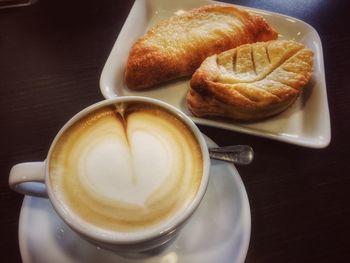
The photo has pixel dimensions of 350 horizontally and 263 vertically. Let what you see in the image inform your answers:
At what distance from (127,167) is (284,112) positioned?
1.79 feet

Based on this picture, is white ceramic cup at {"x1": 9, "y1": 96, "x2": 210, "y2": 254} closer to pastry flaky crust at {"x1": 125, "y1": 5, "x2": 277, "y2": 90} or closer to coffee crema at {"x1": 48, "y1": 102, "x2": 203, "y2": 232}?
coffee crema at {"x1": 48, "y1": 102, "x2": 203, "y2": 232}

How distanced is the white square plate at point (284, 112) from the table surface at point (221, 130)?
0.04 metres

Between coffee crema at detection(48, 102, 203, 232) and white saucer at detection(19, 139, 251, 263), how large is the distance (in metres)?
0.13

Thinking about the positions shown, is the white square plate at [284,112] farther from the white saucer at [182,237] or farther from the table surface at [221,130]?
the white saucer at [182,237]

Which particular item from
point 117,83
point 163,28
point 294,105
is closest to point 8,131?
point 117,83

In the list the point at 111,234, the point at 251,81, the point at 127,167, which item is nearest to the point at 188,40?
the point at 251,81

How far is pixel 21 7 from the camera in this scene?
4.06 feet

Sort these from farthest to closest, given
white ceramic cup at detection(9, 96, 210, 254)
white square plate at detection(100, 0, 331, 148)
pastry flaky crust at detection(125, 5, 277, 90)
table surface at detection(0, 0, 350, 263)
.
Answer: pastry flaky crust at detection(125, 5, 277, 90) → white square plate at detection(100, 0, 331, 148) → table surface at detection(0, 0, 350, 263) → white ceramic cup at detection(9, 96, 210, 254)

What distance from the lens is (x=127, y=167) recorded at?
2.08 ft

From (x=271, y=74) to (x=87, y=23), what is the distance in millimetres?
638


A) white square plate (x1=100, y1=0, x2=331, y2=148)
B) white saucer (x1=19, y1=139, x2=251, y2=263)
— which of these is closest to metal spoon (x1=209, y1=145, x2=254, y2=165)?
white saucer (x1=19, y1=139, x2=251, y2=263)

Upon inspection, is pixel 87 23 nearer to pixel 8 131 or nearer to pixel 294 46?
pixel 8 131

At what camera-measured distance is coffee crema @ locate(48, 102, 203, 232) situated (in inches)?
23.3

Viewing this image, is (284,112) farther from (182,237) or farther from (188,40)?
(182,237)
